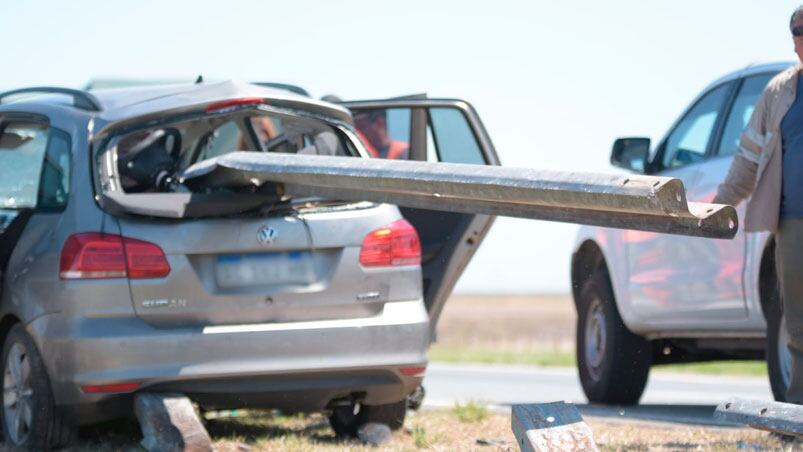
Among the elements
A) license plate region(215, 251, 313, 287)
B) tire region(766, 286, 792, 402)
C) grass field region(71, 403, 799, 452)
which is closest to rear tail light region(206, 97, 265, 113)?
license plate region(215, 251, 313, 287)

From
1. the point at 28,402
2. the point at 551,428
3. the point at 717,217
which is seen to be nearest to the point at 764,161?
the point at 717,217

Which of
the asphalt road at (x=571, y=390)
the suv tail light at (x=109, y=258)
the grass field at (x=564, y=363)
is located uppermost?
the suv tail light at (x=109, y=258)

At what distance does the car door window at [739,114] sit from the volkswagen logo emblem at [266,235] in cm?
322

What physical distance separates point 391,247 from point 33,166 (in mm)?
2042

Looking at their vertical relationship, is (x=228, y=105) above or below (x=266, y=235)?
above

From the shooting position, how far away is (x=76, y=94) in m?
7.98

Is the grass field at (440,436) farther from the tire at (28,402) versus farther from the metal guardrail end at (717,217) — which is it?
the metal guardrail end at (717,217)

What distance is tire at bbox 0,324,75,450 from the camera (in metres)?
7.44

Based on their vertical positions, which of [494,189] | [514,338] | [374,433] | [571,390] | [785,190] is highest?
[494,189]

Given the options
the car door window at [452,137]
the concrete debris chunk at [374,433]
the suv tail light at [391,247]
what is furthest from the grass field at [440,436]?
the car door window at [452,137]

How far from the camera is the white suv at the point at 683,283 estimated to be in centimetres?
896

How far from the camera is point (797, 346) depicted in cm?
705

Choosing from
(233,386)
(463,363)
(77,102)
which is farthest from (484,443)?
(463,363)

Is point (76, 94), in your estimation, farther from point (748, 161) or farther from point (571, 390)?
point (571, 390)
